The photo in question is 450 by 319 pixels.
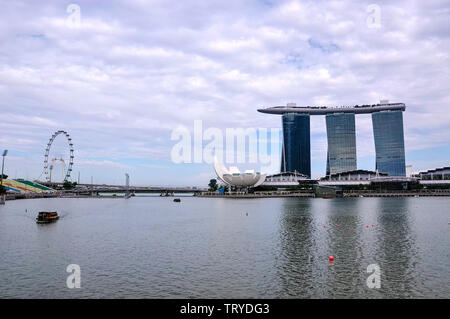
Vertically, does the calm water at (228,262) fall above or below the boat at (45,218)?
below

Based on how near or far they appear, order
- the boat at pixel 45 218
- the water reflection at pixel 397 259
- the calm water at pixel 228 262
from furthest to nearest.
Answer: the boat at pixel 45 218 < the water reflection at pixel 397 259 < the calm water at pixel 228 262

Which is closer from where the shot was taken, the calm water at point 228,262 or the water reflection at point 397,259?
the calm water at point 228,262

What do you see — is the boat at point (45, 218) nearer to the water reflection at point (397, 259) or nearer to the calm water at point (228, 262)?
the calm water at point (228, 262)

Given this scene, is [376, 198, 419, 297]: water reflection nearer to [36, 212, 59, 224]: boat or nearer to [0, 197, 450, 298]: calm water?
[0, 197, 450, 298]: calm water

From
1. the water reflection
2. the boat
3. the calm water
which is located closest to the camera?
the calm water

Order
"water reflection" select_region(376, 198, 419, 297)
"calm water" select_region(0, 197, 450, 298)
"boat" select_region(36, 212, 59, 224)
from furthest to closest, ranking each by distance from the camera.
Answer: "boat" select_region(36, 212, 59, 224), "water reflection" select_region(376, 198, 419, 297), "calm water" select_region(0, 197, 450, 298)

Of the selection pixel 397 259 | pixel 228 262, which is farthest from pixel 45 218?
pixel 397 259

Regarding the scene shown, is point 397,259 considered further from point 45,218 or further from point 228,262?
point 45,218

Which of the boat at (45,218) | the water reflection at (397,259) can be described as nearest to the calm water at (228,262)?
the water reflection at (397,259)

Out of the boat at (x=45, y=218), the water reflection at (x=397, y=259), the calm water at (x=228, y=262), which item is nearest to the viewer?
the calm water at (x=228, y=262)

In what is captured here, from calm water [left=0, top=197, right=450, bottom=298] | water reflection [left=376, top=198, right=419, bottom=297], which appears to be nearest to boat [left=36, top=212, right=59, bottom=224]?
calm water [left=0, top=197, right=450, bottom=298]
